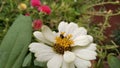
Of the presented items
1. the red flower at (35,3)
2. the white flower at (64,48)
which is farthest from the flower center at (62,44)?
the red flower at (35,3)

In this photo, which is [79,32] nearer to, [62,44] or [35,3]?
[62,44]

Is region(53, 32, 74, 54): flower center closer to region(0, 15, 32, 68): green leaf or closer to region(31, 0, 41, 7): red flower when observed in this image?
region(0, 15, 32, 68): green leaf

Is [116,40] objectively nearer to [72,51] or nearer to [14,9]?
[14,9]

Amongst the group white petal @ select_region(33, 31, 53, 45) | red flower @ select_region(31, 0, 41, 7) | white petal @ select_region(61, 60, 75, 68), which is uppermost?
white petal @ select_region(33, 31, 53, 45)

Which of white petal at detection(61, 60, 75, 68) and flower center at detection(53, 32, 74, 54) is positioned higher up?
flower center at detection(53, 32, 74, 54)

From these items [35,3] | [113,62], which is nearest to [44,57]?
[113,62]

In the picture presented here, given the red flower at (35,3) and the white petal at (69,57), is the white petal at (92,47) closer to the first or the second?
the white petal at (69,57)

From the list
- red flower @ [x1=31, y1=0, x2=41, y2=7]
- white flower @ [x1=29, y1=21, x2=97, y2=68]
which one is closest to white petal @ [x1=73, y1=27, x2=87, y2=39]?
white flower @ [x1=29, y1=21, x2=97, y2=68]

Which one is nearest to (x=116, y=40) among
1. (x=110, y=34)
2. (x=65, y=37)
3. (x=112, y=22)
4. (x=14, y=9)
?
(x=110, y=34)

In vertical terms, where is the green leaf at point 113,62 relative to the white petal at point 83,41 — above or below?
below

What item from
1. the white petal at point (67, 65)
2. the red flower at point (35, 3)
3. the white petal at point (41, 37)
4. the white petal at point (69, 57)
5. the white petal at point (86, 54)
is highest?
the white petal at point (41, 37)
